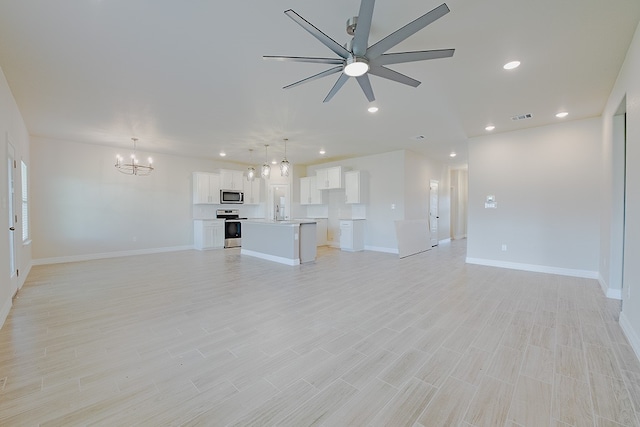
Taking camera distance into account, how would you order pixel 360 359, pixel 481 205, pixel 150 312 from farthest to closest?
pixel 481 205 → pixel 150 312 → pixel 360 359

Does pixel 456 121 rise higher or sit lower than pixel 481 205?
higher

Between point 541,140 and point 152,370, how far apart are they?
6.74m

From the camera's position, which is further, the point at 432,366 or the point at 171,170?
the point at 171,170

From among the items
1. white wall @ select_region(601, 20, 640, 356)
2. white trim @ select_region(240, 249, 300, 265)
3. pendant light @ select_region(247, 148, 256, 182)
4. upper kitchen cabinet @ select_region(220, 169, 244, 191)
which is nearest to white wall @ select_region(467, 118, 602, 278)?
white wall @ select_region(601, 20, 640, 356)

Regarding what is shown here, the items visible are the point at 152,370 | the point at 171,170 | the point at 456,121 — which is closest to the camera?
the point at 152,370

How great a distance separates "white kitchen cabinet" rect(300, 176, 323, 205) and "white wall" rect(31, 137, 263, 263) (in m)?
3.31

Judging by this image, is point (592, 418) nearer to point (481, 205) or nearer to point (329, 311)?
point (329, 311)

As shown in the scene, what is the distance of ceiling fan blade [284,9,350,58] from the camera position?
6.14ft

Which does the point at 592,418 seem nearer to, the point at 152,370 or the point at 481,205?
the point at 152,370

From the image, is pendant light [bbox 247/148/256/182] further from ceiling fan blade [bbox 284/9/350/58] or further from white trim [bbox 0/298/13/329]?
ceiling fan blade [bbox 284/9/350/58]

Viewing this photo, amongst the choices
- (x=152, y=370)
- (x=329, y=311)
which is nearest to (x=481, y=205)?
(x=329, y=311)

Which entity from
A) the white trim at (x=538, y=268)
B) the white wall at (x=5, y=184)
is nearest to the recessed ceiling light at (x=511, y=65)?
the white trim at (x=538, y=268)

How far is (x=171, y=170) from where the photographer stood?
25.9 ft

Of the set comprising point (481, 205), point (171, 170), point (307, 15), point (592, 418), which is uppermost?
point (307, 15)
